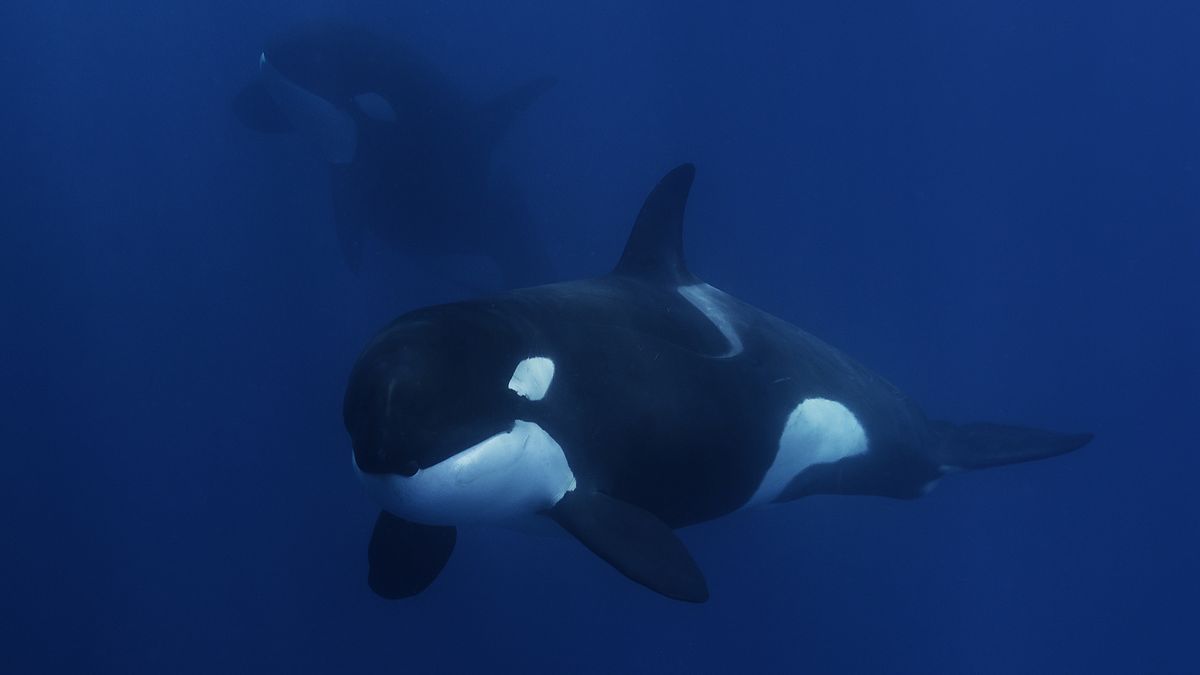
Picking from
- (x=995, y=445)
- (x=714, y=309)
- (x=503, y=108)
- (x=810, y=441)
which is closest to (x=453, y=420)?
(x=714, y=309)

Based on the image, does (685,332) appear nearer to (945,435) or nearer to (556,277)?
(945,435)

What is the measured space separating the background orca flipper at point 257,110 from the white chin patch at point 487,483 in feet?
41.0

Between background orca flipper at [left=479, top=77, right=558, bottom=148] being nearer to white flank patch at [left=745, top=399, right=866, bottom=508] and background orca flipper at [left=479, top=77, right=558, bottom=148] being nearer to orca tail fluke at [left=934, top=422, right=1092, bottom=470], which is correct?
orca tail fluke at [left=934, top=422, right=1092, bottom=470]

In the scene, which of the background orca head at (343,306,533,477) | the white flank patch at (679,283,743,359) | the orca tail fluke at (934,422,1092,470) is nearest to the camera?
the background orca head at (343,306,533,477)

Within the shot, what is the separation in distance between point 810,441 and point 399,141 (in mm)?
8833

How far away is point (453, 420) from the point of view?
397 cm

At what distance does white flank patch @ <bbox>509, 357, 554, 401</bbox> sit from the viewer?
4379 mm

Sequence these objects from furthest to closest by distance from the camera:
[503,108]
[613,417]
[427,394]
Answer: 1. [503,108]
2. [613,417]
3. [427,394]

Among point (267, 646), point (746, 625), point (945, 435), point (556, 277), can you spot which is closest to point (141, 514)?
point (267, 646)

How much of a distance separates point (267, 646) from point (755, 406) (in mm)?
9033

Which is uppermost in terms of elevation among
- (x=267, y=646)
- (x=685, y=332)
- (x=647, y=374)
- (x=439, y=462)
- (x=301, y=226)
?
(x=301, y=226)

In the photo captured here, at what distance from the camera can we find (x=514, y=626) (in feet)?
37.9

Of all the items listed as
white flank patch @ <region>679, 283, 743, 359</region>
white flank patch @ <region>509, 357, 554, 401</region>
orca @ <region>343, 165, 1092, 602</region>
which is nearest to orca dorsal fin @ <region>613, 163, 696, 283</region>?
orca @ <region>343, 165, 1092, 602</region>

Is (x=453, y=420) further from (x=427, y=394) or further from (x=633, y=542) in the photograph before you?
(x=633, y=542)
